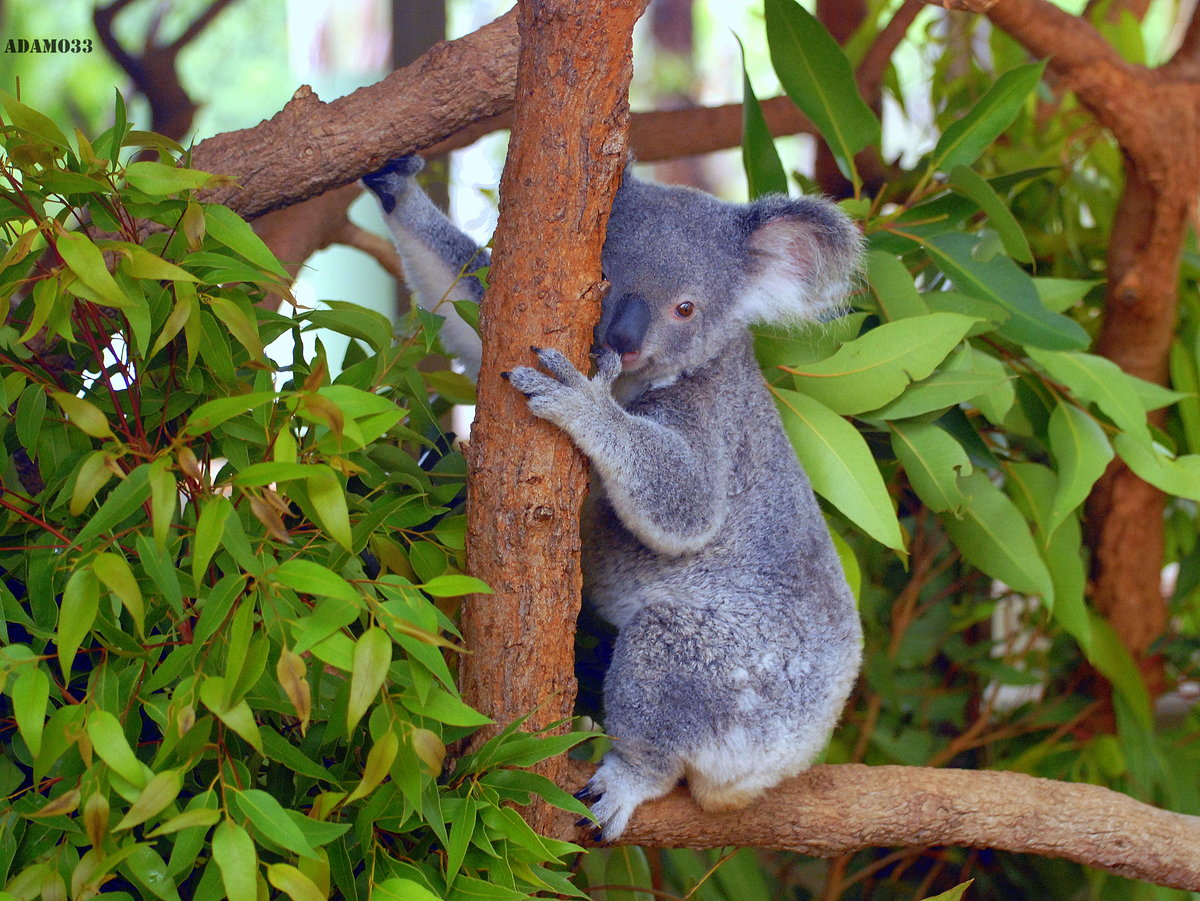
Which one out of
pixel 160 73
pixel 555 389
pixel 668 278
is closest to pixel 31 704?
pixel 555 389

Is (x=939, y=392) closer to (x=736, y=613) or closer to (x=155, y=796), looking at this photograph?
(x=736, y=613)

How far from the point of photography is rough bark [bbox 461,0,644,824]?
113 centimetres

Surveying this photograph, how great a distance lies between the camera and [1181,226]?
2277 millimetres

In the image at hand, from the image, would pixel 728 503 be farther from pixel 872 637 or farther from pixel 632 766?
pixel 872 637

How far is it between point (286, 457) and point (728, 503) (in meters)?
0.82

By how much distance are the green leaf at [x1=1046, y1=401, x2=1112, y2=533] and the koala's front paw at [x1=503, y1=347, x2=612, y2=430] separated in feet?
3.19

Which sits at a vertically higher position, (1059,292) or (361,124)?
(361,124)

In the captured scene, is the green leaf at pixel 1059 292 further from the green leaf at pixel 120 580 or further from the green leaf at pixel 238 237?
the green leaf at pixel 120 580

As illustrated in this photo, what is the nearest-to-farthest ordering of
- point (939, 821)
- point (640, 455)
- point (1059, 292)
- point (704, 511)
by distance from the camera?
point (640, 455)
point (704, 511)
point (939, 821)
point (1059, 292)

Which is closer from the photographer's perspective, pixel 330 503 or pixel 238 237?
pixel 330 503

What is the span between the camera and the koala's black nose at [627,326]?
4.57 ft

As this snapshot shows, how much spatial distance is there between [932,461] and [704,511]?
451mm

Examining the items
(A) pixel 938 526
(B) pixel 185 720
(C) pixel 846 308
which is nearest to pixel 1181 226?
(A) pixel 938 526

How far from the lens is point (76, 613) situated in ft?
2.79
